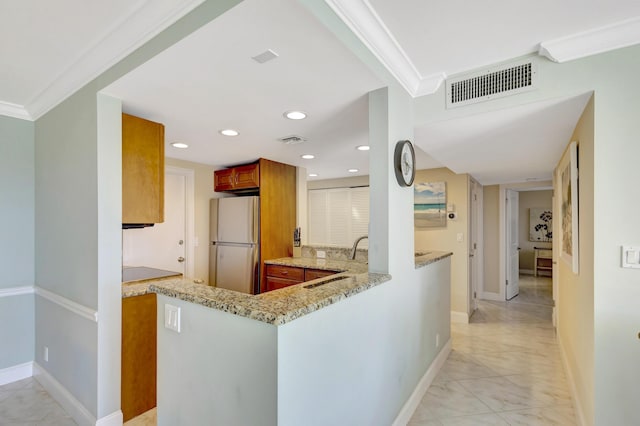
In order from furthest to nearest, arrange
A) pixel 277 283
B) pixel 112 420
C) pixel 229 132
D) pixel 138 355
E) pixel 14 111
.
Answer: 1. pixel 277 283
2. pixel 229 132
3. pixel 14 111
4. pixel 138 355
5. pixel 112 420

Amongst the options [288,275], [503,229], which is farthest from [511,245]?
[288,275]

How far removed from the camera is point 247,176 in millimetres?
3939

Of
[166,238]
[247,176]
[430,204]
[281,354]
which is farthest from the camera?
[430,204]

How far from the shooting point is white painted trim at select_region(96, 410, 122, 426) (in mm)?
1889

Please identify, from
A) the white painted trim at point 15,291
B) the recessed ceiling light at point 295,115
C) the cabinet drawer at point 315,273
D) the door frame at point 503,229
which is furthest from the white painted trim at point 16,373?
the door frame at point 503,229

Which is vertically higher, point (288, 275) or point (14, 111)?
point (14, 111)

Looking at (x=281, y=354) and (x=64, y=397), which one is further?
(x=64, y=397)

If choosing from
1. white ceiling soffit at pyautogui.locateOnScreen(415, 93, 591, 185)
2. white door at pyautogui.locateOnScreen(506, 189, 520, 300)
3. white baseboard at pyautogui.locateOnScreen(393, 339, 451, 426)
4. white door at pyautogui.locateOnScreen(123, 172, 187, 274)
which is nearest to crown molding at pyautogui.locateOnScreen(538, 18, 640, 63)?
white ceiling soffit at pyautogui.locateOnScreen(415, 93, 591, 185)

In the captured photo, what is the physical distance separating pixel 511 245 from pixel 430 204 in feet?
6.76

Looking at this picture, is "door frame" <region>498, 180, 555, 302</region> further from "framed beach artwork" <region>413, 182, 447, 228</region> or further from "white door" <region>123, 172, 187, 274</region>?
"white door" <region>123, 172, 187, 274</region>

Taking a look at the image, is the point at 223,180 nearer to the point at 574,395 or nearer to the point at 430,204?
the point at 430,204

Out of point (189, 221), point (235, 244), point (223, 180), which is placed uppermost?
point (223, 180)

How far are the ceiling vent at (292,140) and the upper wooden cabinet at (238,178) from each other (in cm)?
91

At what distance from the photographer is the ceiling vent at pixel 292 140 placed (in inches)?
114
